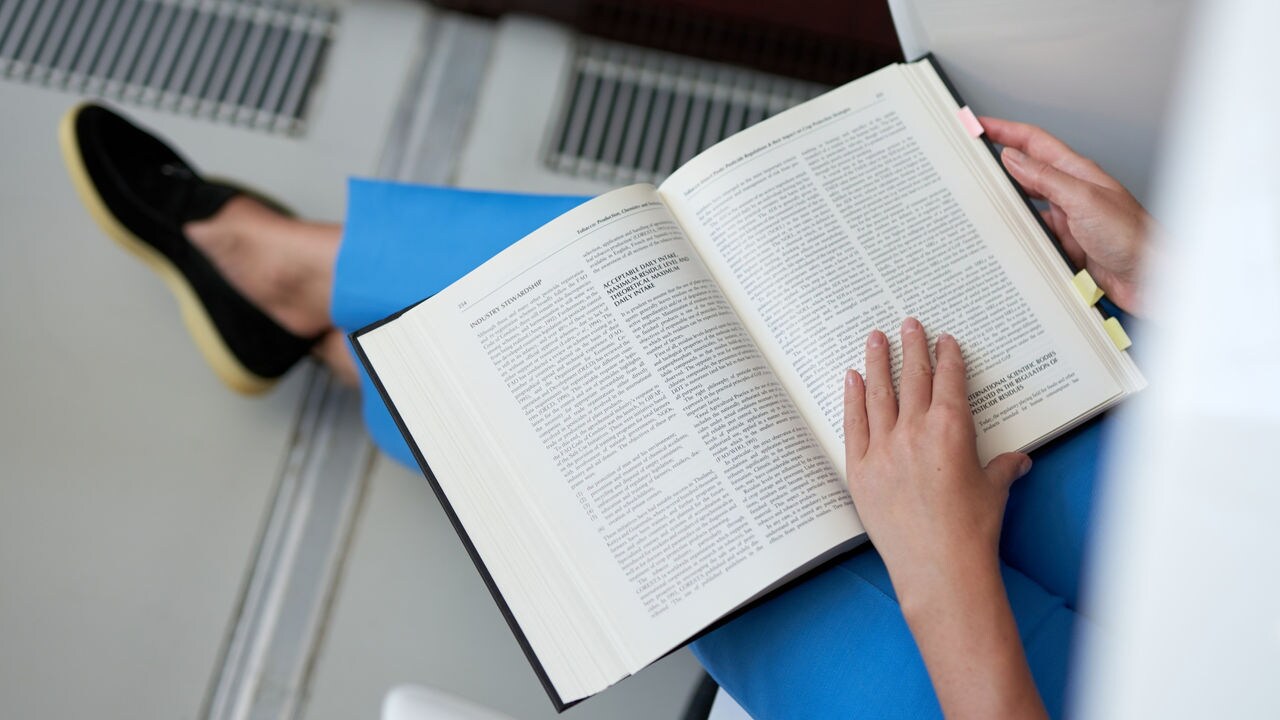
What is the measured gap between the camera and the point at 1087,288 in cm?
65

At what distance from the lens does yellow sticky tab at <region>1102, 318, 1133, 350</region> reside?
0.64 m

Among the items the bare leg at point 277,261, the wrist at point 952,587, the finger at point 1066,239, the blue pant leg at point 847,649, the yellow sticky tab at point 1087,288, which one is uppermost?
the bare leg at point 277,261

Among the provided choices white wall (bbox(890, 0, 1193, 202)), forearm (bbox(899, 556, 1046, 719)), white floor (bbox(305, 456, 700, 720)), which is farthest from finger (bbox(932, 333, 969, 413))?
white floor (bbox(305, 456, 700, 720))

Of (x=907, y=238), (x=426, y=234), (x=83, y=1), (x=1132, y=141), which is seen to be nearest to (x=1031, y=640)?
(x=907, y=238)

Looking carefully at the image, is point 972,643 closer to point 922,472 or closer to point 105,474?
point 922,472

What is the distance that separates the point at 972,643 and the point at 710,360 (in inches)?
8.9

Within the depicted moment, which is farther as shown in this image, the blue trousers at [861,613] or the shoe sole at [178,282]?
the shoe sole at [178,282]

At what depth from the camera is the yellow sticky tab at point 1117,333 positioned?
0.64m

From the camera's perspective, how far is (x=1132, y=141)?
0.71m

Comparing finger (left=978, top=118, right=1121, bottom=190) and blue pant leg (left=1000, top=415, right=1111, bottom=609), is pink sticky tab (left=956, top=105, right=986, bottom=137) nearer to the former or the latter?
finger (left=978, top=118, right=1121, bottom=190)

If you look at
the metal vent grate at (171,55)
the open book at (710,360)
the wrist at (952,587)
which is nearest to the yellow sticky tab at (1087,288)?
the open book at (710,360)

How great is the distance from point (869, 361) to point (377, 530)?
0.61 metres

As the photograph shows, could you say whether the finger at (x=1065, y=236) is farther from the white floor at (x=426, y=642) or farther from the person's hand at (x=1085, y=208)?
the white floor at (x=426, y=642)

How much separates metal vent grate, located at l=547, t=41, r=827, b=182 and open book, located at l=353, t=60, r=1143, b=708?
19.1 inches
